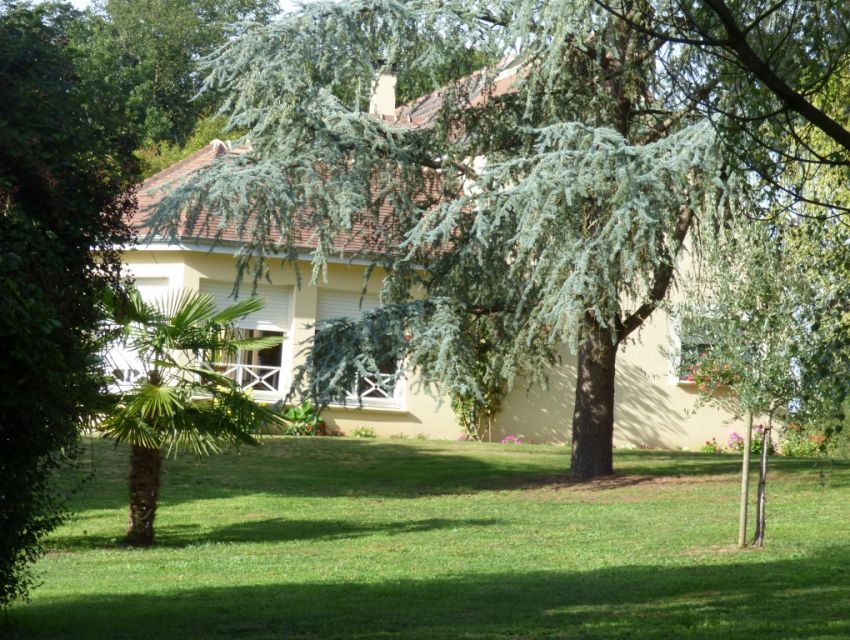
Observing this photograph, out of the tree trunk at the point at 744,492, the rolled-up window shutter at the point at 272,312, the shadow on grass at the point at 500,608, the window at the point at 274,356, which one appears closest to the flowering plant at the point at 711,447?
the window at the point at 274,356

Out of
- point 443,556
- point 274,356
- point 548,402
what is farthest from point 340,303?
point 443,556

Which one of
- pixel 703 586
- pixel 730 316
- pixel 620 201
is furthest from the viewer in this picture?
pixel 620 201

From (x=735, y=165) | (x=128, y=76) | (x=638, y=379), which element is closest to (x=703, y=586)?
(x=735, y=165)

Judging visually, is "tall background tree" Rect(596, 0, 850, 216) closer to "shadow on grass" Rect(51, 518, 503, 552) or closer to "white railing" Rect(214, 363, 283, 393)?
"shadow on grass" Rect(51, 518, 503, 552)

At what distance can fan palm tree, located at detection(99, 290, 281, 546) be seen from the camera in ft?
42.5

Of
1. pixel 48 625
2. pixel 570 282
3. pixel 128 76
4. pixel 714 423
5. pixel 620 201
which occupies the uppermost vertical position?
pixel 128 76

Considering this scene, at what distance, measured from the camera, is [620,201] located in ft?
51.1

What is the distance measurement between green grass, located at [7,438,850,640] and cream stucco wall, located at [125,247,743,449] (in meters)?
4.34

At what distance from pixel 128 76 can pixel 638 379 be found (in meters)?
33.3

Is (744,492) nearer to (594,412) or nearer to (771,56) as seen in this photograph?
(594,412)

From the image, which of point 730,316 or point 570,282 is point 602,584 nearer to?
point 730,316

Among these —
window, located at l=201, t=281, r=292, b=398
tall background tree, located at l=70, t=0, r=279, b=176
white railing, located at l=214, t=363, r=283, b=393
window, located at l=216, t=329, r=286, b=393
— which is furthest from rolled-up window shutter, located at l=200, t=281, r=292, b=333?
tall background tree, located at l=70, t=0, r=279, b=176

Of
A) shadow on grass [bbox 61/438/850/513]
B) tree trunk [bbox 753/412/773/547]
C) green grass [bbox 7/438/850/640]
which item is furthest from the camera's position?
shadow on grass [bbox 61/438/850/513]

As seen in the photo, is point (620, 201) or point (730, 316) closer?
point (730, 316)
